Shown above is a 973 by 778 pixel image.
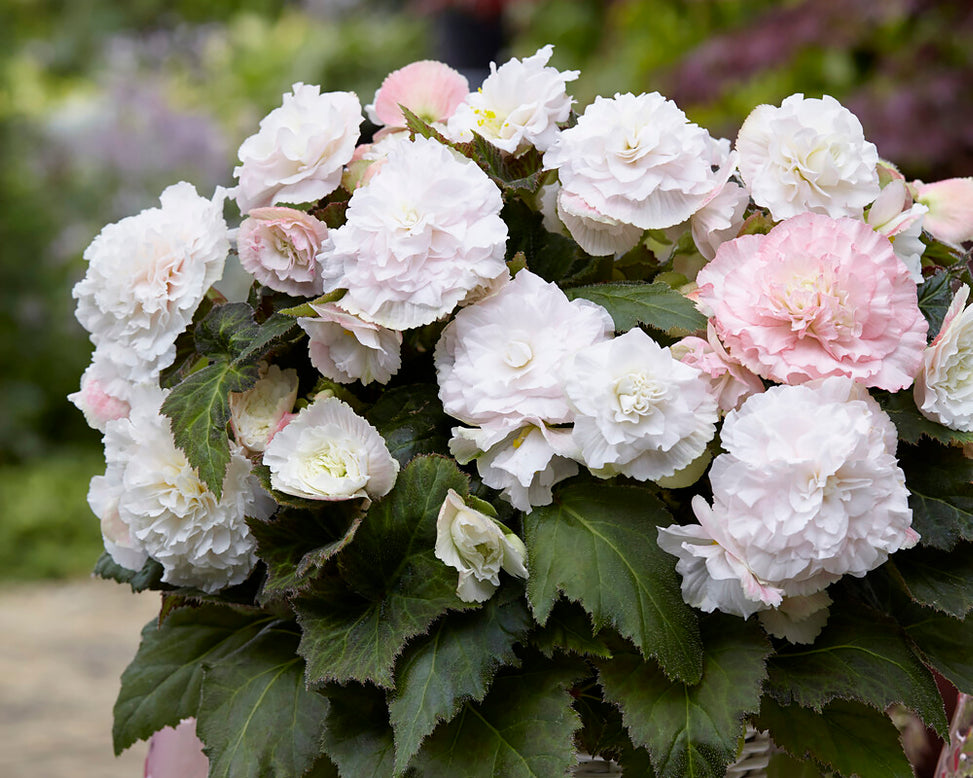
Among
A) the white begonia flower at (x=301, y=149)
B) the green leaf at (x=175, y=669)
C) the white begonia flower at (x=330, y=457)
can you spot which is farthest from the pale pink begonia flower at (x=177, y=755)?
the white begonia flower at (x=301, y=149)

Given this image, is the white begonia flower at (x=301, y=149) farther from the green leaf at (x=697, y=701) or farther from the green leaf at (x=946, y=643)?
the green leaf at (x=946, y=643)

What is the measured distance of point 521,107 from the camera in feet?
2.43

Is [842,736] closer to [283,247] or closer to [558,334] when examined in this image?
[558,334]

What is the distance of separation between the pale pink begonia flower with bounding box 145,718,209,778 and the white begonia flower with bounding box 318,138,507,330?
0.38 meters

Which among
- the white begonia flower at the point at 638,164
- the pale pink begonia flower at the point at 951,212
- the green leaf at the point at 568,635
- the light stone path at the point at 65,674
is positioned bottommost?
the light stone path at the point at 65,674

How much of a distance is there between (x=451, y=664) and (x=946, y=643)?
310 mm

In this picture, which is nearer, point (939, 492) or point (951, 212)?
point (939, 492)

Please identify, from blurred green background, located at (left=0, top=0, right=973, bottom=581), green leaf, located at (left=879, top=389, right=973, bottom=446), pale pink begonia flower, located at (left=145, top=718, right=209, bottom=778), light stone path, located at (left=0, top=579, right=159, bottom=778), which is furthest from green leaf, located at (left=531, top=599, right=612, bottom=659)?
blurred green background, located at (left=0, top=0, right=973, bottom=581)

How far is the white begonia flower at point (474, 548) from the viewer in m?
0.61

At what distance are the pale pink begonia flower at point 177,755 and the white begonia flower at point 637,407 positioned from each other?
0.41 meters

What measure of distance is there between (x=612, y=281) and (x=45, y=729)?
191cm

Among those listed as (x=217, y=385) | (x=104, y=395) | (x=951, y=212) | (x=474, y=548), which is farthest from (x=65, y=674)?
(x=951, y=212)

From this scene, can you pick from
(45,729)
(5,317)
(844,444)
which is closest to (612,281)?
(844,444)

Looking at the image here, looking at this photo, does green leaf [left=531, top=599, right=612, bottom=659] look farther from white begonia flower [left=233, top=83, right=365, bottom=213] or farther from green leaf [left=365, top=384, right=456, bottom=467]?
white begonia flower [left=233, top=83, right=365, bottom=213]
